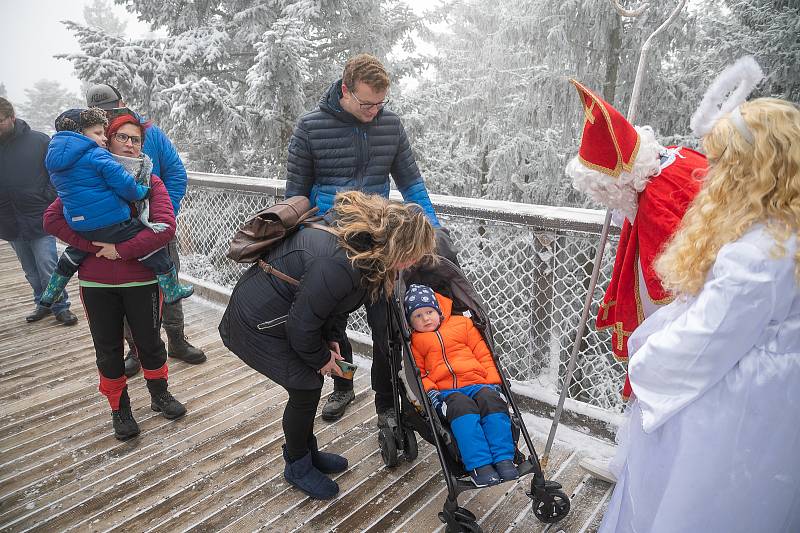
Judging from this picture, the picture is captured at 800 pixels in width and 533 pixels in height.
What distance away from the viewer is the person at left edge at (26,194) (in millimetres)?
3805

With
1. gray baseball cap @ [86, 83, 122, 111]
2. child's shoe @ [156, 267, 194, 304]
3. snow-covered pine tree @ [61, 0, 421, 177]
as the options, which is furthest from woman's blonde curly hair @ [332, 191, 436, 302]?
snow-covered pine tree @ [61, 0, 421, 177]

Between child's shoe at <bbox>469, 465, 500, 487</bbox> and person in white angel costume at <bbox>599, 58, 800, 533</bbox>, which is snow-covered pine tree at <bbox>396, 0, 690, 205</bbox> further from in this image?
child's shoe at <bbox>469, 465, 500, 487</bbox>

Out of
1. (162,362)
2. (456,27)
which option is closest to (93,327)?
(162,362)

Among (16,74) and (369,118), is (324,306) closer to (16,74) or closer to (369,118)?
(369,118)

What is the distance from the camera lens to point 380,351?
Answer: 2.55 m

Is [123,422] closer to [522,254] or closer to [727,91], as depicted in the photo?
[522,254]

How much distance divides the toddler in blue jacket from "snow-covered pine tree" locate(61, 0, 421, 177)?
5277mm

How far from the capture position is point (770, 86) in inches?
270

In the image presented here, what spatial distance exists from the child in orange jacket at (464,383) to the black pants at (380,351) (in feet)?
0.48

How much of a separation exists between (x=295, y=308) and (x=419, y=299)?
2.39 feet

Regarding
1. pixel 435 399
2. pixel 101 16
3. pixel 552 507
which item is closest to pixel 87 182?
pixel 435 399

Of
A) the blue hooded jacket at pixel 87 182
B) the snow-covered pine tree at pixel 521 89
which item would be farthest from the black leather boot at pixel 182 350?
the snow-covered pine tree at pixel 521 89

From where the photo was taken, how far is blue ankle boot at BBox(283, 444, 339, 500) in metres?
2.28

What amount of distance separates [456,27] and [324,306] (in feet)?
45.7
